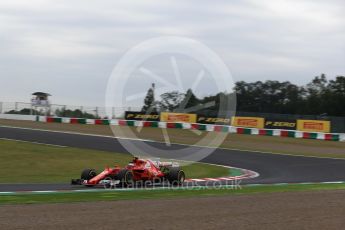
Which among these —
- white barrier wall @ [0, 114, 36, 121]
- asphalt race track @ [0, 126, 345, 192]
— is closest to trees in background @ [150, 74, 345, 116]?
white barrier wall @ [0, 114, 36, 121]

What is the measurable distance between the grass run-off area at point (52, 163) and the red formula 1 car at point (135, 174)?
8.73ft

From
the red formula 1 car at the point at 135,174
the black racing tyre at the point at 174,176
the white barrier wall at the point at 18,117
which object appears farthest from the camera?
the white barrier wall at the point at 18,117

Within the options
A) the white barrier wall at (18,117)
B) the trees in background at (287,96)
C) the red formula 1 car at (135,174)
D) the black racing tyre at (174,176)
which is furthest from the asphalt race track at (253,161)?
the trees in background at (287,96)

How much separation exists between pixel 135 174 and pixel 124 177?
1.81 feet

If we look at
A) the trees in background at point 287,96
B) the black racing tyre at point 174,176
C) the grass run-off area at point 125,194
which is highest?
the trees in background at point 287,96

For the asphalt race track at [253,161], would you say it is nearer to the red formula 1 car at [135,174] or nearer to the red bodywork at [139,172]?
the red formula 1 car at [135,174]

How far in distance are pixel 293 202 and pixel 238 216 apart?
2.46 meters

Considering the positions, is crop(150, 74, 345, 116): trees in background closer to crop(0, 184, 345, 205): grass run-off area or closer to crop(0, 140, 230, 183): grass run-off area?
crop(0, 140, 230, 183): grass run-off area

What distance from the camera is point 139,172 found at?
46.5ft

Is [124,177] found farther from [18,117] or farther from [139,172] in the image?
[18,117]

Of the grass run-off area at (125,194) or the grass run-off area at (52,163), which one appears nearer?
the grass run-off area at (125,194)

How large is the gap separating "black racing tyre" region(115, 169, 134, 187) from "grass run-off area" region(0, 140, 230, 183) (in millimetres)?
3037

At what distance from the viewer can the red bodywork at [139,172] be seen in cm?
1362

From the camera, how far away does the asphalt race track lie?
17828mm
